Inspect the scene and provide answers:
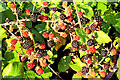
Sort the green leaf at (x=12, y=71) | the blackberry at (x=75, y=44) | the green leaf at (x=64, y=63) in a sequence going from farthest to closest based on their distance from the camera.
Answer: the green leaf at (x=64, y=63) < the blackberry at (x=75, y=44) < the green leaf at (x=12, y=71)

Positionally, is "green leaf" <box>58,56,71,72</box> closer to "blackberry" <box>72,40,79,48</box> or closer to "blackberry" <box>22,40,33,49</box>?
"blackberry" <box>72,40,79,48</box>


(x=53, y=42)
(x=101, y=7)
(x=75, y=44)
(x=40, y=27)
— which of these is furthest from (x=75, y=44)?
(x=101, y=7)

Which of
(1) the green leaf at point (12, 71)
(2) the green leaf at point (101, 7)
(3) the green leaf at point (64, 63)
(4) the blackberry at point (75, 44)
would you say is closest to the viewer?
(1) the green leaf at point (12, 71)

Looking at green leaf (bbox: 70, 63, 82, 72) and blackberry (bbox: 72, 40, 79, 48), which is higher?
blackberry (bbox: 72, 40, 79, 48)

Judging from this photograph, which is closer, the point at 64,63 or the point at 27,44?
the point at 27,44

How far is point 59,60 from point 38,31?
0.40m

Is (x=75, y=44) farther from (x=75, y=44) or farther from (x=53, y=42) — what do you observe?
(x=53, y=42)

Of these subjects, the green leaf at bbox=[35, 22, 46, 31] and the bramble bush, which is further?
the green leaf at bbox=[35, 22, 46, 31]

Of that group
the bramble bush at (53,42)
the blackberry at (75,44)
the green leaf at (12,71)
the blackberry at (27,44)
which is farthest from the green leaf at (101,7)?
the green leaf at (12,71)

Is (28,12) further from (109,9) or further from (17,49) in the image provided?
(109,9)

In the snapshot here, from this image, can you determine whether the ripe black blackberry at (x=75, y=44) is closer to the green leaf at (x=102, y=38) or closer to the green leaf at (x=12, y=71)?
the green leaf at (x=102, y=38)

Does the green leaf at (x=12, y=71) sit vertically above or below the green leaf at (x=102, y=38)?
below

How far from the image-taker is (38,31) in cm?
163

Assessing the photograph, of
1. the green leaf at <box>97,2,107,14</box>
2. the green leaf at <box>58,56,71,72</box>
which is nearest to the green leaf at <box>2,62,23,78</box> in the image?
the green leaf at <box>58,56,71,72</box>
